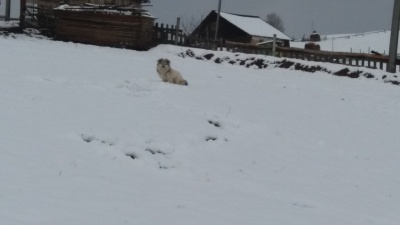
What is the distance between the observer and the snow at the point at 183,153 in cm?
519

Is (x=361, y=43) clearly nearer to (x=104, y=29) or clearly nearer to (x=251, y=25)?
(x=251, y=25)

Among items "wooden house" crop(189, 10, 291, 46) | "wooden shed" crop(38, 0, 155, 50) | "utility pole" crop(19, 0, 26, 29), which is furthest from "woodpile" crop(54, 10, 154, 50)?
"wooden house" crop(189, 10, 291, 46)

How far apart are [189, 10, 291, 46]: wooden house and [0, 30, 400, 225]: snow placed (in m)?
35.5

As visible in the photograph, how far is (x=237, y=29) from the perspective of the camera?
48.7 m

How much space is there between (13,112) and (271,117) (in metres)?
5.18

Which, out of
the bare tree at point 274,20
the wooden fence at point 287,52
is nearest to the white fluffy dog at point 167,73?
the wooden fence at point 287,52

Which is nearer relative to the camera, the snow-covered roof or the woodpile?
the woodpile

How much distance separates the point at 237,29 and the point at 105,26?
26.3 meters

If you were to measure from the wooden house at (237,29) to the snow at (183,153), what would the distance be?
1397 inches

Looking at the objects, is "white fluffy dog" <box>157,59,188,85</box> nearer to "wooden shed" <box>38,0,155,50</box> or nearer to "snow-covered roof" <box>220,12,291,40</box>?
"wooden shed" <box>38,0,155,50</box>

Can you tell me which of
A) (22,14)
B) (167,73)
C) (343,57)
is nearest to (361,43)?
(343,57)

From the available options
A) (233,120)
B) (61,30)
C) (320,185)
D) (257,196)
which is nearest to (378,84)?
(233,120)

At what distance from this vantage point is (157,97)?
10562 mm

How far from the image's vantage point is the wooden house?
47969 millimetres
